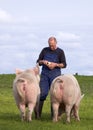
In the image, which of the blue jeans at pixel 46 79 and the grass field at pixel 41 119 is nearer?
the grass field at pixel 41 119

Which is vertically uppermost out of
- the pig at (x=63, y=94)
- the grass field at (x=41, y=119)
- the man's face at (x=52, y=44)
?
the man's face at (x=52, y=44)

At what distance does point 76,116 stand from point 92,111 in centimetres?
375

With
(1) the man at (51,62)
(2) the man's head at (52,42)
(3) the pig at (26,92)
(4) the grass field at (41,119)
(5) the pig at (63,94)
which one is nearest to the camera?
(4) the grass field at (41,119)

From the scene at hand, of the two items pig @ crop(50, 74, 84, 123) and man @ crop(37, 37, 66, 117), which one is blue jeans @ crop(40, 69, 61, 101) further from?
pig @ crop(50, 74, 84, 123)

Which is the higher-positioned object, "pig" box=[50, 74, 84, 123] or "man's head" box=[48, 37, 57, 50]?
"man's head" box=[48, 37, 57, 50]

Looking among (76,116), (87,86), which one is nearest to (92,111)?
(76,116)

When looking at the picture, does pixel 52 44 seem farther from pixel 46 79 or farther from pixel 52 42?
pixel 46 79

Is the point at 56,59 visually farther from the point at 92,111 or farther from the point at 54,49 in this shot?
the point at 92,111

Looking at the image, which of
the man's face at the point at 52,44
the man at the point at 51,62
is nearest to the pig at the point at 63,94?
the man at the point at 51,62

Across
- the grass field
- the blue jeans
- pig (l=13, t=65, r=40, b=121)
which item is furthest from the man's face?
the grass field

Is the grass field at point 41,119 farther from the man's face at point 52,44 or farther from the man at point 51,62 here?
the man's face at point 52,44

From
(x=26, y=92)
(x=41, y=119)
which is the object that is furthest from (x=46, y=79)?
(x=26, y=92)

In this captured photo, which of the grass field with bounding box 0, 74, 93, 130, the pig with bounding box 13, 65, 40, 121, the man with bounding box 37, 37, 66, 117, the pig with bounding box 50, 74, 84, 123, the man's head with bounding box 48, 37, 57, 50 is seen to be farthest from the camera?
the man with bounding box 37, 37, 66, 117

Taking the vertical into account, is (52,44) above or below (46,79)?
above
